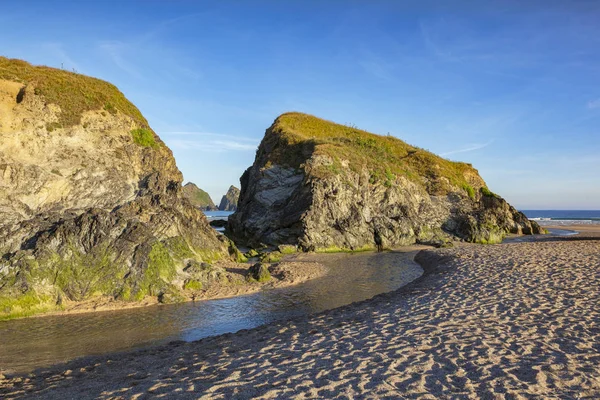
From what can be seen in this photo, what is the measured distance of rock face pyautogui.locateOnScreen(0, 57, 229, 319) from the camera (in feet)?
58.4

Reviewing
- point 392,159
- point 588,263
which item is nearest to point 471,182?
point 392,159

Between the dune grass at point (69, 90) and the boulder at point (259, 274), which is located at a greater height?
the dune grass at point (69, 90)

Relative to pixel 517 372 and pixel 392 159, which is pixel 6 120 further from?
pixel 392 159

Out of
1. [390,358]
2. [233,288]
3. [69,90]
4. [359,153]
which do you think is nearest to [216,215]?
[359,153]

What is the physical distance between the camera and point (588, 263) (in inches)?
848

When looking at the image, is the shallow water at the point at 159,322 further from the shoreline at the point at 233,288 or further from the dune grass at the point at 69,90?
the dune grass at the point at 69,90

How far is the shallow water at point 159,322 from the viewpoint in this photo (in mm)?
12484

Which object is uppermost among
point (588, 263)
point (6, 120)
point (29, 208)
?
point (6, 120)

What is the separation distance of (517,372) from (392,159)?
163ft

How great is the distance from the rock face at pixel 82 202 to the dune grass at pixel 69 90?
8cm

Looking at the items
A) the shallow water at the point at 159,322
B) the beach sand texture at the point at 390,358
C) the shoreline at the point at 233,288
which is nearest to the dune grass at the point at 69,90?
the shoreline at the point at 233,288

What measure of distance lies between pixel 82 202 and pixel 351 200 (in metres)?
26.7

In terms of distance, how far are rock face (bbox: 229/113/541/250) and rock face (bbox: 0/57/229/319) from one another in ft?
39.4

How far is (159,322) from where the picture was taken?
15328mm
